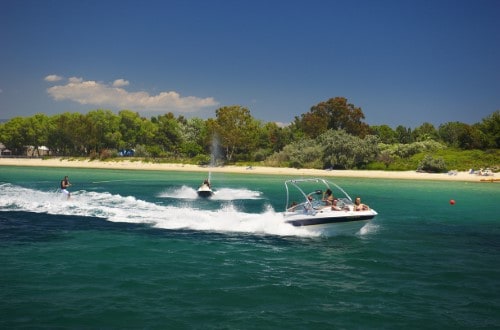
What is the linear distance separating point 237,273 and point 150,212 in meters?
15.6

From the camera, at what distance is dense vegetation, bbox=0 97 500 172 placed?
83688 millimetres

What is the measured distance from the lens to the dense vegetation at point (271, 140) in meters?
83.7

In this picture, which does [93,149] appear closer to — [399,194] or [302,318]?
[399,194]

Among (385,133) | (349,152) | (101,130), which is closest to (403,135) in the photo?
(385,133)

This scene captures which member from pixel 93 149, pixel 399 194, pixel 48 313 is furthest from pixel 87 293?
pixel 93 149

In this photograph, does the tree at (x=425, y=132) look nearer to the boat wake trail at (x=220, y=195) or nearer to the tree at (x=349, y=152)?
the tree at (x=349, y=152)

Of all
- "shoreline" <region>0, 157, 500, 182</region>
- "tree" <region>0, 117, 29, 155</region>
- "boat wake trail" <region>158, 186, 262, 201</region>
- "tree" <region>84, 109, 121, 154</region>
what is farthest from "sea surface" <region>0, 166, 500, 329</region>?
"tree" <region>0, 117, 29, 155</region>

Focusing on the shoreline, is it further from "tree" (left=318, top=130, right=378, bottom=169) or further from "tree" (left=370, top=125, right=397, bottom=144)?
"tree" (left=370, top=125, right=397, bottom=144)

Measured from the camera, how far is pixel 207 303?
13008 millimetres

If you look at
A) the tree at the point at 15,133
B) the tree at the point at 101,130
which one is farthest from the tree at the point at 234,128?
the tree at the point at 15,133

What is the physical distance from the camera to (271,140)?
105875 mm

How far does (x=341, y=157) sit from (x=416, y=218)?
2093 inches

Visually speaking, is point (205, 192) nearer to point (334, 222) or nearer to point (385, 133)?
point (334, 222)

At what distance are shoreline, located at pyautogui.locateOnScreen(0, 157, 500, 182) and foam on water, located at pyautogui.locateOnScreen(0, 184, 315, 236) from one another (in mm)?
45342
